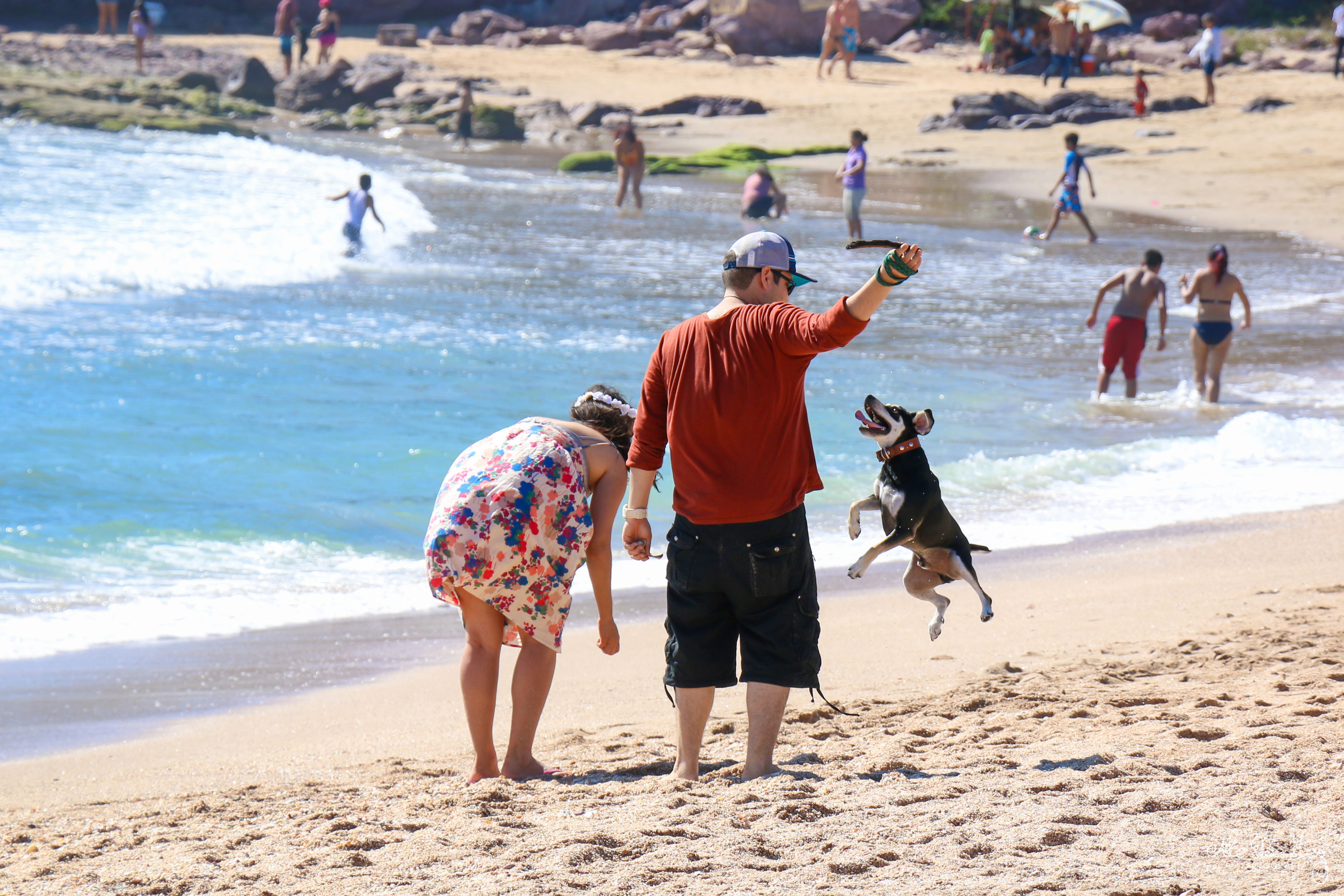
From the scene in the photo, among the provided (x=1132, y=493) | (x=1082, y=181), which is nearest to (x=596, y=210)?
(x=1082, y=181)

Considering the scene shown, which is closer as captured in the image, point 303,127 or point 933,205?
point 933,205

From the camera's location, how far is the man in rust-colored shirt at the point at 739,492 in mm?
3643

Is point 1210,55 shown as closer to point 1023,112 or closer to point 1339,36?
point 1339,36

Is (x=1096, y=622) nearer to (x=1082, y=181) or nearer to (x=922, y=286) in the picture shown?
(x=922, y=286)

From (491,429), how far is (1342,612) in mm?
6153

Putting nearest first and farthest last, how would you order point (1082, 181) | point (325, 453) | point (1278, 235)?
1. point (325, 453)
2. point (1278, 235)
3. point (1082, 181)

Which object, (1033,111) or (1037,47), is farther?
(1037,47)

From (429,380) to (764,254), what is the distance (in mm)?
7957

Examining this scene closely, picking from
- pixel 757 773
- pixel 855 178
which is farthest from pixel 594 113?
pixel 757 773

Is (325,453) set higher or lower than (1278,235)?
lower

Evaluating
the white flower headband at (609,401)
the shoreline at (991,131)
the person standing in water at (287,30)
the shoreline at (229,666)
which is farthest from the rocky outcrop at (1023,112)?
the white flower headband at (609,401)

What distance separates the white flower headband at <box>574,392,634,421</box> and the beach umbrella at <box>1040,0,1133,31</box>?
31.6 meters

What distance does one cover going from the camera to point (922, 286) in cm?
1638

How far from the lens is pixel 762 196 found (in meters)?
19.8
